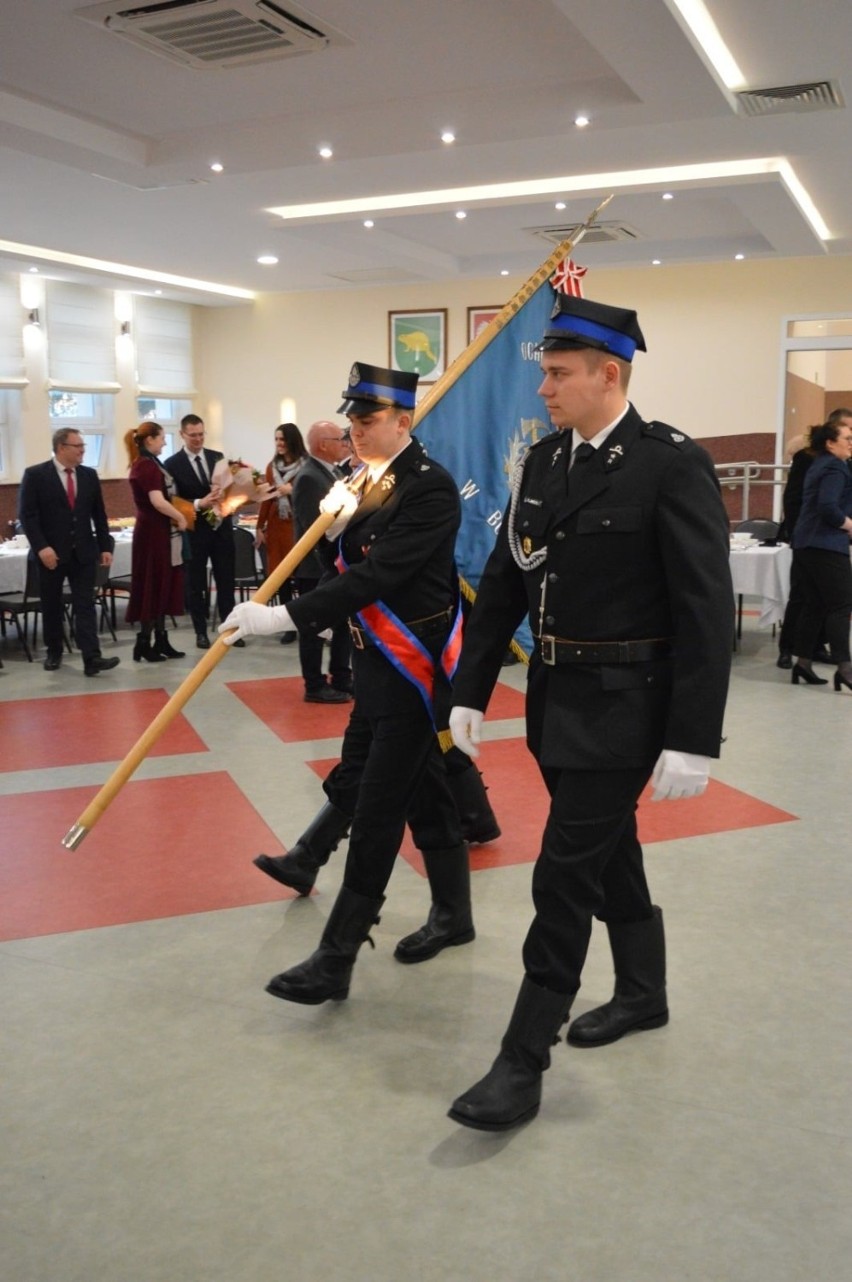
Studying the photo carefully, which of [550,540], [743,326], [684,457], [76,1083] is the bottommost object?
[76,1083]

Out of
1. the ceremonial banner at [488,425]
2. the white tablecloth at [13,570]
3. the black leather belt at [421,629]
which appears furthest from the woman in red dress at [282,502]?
the black leather belt at [421,629]

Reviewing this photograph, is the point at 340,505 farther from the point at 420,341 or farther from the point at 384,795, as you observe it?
the point at 420,341

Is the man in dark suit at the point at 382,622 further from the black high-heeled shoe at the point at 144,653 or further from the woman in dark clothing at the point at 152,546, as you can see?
the black high-heeled shoe at the point at 144,653

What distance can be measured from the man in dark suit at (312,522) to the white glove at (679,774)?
3.73m

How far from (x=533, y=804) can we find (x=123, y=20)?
14.0 feet

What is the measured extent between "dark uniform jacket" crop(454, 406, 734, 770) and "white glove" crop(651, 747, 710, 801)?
0.08ft

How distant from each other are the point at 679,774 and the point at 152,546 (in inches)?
244

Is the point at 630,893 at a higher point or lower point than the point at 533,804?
higher

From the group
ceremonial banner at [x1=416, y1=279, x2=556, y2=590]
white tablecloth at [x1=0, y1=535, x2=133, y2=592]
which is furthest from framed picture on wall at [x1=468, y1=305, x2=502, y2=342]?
ceremonial banner at [x1=416, y1=279, x2=556, y2=590]

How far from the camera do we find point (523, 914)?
3521mm

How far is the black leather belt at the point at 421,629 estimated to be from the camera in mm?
2918

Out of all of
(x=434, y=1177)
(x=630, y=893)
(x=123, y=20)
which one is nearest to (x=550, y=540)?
(x=630, y=893)

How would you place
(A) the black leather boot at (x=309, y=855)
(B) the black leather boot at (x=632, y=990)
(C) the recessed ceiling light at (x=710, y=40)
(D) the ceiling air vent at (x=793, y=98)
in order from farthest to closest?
(D) the ceiling air vent at (x=793, y=98)
(C) the recessed ceiling light at (x=710, y=40)
(A) the black leather boot at (x=309, y=855)
(B) the black leather boot at (x=632, y=990)

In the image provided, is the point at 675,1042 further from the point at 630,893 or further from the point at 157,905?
the point at 157,905
